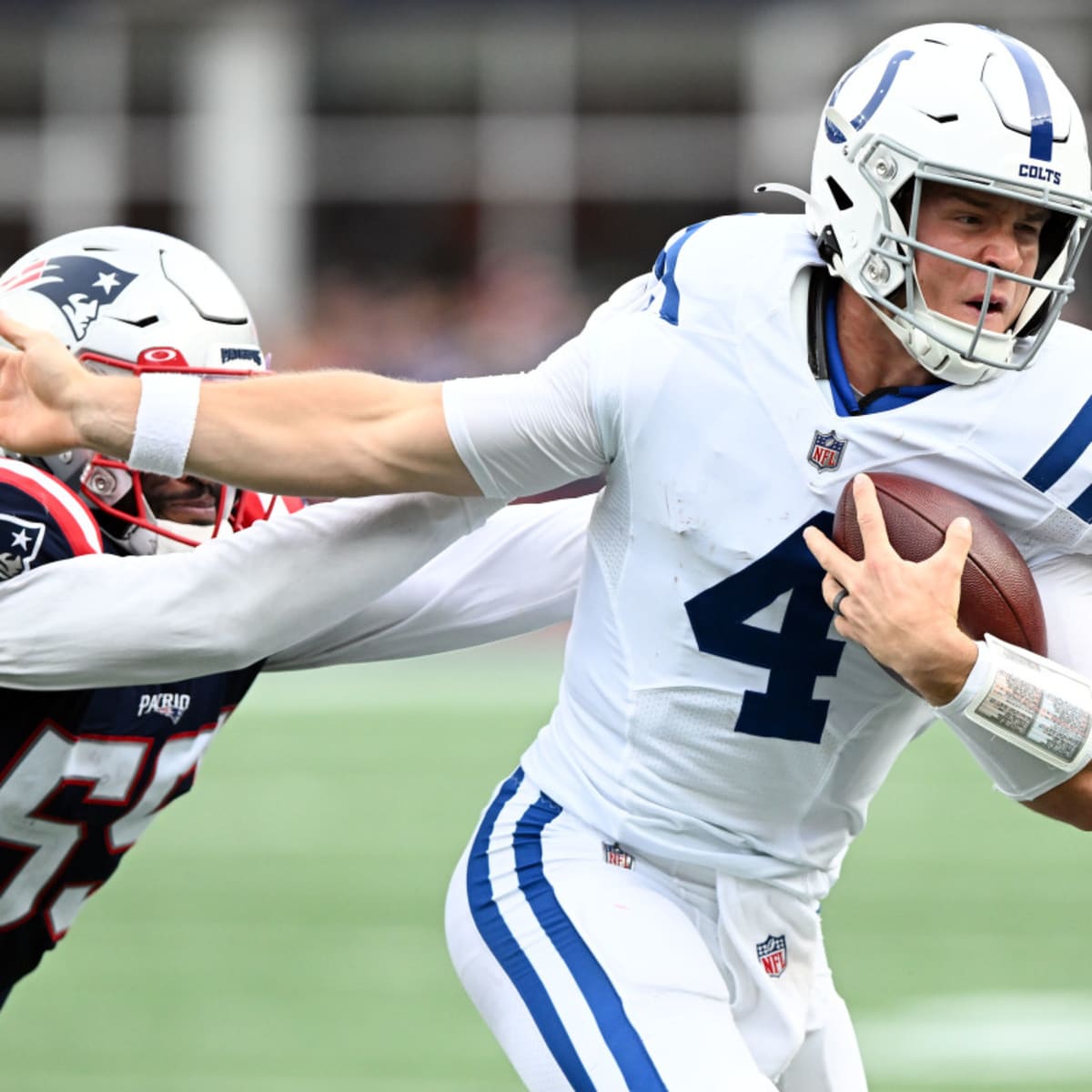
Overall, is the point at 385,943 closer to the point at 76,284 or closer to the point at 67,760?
the point at 67,760

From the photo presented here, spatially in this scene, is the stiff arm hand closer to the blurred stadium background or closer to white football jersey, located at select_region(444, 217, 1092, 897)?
white football jersey, located at select_region(444, 217, 1092, 897)

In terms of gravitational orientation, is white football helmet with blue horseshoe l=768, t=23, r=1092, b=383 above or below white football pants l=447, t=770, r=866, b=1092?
above

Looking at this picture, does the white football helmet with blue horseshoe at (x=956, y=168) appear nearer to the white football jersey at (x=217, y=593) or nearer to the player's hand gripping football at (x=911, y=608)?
the player's hand gripping football at (x=911, y=608)

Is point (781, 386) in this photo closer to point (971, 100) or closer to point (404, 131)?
point (971, 100)

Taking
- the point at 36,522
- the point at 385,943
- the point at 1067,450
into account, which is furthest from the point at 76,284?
the point at 385,943

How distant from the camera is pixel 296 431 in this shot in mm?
2723

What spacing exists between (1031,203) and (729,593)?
614mm

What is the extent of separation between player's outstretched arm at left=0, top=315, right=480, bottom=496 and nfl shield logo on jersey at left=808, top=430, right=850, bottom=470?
0.44 metres

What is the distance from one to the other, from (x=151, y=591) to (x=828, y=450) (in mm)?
948

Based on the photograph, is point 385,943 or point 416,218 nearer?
point 385,943

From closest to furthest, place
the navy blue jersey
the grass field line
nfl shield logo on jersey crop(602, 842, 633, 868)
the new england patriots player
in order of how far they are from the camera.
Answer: nfl shield logo on jersey crop(602, 842, 633, 868) → the new england patriots player → the navy blue jersey → the grass field line

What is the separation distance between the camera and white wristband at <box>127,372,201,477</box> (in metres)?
2.71

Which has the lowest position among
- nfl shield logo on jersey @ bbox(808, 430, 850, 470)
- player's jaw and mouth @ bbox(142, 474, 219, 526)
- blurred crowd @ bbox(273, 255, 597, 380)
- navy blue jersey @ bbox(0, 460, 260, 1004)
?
blurred crowd @ bbox(273, 255, 597, 380)

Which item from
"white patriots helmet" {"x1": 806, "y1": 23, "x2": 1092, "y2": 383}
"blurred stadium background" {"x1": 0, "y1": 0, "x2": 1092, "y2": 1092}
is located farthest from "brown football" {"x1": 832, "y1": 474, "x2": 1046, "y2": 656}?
"blurred stadium background" {"x1": 0, "y1": 0, "x2": 1092, "y2": 1092}
